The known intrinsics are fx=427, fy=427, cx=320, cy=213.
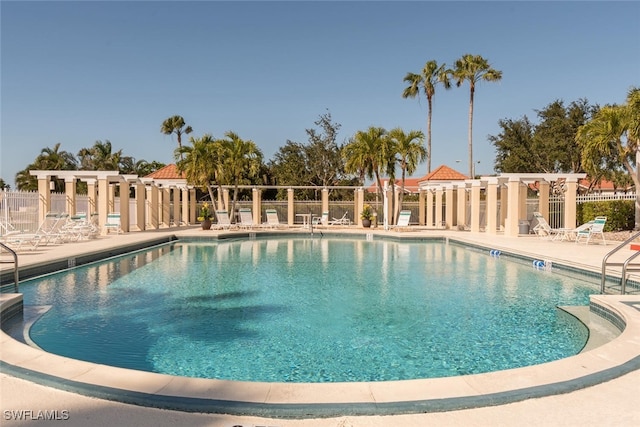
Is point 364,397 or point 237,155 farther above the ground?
point 237,155

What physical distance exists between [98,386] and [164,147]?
150 ft

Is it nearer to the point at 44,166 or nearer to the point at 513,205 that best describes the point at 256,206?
the point at 513,205

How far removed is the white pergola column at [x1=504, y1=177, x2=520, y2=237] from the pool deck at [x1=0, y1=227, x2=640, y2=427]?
52.5ft

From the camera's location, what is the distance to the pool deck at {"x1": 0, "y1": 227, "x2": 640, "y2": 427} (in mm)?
2795

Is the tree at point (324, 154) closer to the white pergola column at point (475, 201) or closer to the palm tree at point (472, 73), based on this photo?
the palm tree at point (472, 73)

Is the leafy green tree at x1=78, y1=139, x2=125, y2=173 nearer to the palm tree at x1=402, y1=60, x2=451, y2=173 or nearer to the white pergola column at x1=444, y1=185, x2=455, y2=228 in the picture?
the palm tree at x1=402, y1=60, x2=451, y2=173

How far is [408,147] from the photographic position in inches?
924

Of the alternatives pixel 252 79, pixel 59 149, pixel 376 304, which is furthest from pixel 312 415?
pixel 59 149

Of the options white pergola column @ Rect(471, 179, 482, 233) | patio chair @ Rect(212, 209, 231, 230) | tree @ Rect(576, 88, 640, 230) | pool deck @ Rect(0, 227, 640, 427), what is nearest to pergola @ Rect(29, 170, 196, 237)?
patio chair @ Rect(212, 209, 231, 230)

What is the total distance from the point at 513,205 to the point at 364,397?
17669 millimetres

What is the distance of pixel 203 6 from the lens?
1881 centimetres

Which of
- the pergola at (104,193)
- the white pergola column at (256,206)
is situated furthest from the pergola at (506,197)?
the pergola at (104,193)

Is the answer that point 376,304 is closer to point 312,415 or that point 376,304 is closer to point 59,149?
point 312,415

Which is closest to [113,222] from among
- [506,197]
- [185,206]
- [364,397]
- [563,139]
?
[185,206]
